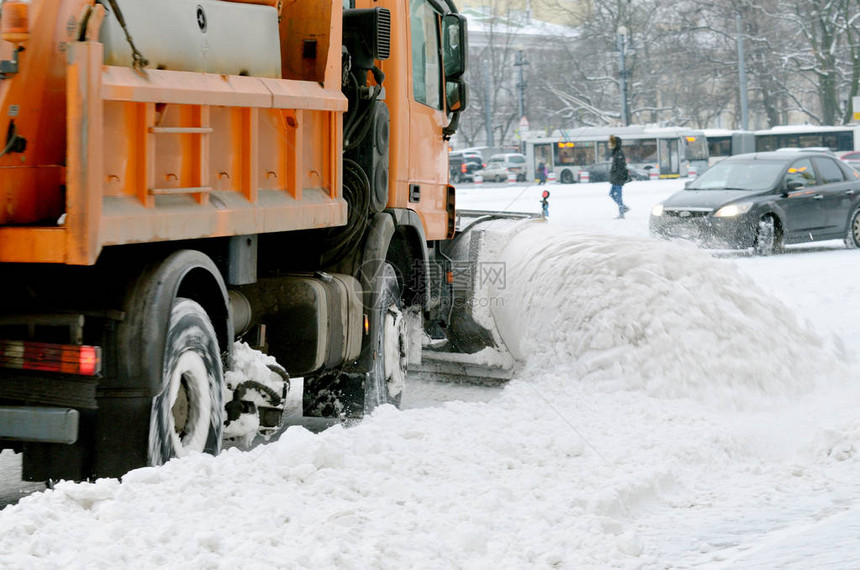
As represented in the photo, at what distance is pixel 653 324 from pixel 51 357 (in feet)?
14.9

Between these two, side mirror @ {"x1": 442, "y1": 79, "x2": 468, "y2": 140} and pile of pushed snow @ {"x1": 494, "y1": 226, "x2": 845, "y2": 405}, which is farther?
side mirror @ {"x1": 442, "y1": 79, "x2": 468, "y2": 140}

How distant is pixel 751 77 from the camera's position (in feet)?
211

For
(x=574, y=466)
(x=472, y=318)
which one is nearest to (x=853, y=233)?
(x=472, y=318)

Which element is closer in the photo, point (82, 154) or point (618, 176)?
point (82, 154)

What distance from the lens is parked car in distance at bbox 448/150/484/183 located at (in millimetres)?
59938

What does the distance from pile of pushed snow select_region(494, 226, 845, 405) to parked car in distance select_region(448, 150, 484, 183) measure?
1967 inches

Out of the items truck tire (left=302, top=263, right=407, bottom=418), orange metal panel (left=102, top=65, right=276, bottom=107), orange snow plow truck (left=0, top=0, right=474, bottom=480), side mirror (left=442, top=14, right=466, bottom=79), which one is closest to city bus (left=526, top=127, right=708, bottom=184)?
side mirror (left=442, top=14, right=466, bottom=79)

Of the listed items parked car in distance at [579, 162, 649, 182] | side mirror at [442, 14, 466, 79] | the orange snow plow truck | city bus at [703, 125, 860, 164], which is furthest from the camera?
city bus at [703, 125, 860, 164]

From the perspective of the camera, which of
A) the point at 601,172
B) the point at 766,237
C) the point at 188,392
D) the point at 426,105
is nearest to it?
the point at 188,392

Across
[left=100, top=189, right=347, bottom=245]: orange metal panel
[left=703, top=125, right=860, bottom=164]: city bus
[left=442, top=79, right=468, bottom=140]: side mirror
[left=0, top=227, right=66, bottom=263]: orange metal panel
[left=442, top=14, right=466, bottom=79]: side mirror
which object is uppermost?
[left=703, top=125, right=860, bottom=164]: city bus

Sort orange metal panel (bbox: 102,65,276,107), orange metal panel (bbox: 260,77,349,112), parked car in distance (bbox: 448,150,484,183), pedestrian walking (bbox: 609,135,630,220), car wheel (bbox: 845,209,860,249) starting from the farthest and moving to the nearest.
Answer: parked car in distance (bbox: 448,150,484,183) < pedestrian walking (bbox: 609,135,630,220) < car wheel (bbox: 845,209,860,249) < orange metal panel (bbox: 260,77,349,112) < orange metal panel (bbox: 102,65,276,107)

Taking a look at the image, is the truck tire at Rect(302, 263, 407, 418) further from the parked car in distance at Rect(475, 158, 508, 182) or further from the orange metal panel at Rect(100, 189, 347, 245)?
the parked car in distance at Rect(475, 158, 508, 182)

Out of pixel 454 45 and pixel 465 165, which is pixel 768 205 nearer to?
pixel 454 45

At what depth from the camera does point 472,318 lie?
30.7 feet
